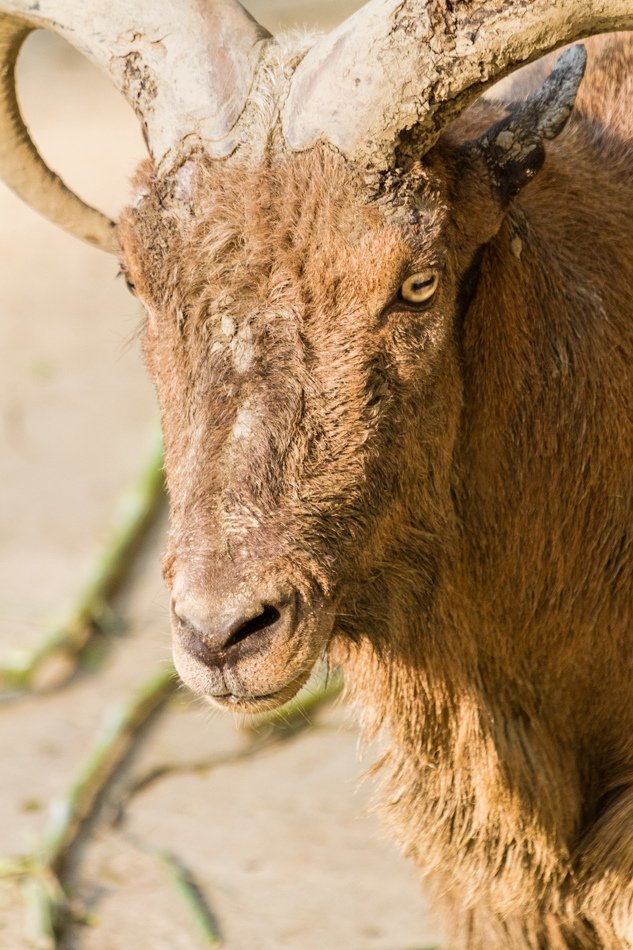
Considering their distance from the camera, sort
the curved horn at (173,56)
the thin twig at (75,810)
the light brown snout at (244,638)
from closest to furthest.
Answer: the light brown snout at (244,638) → the curved horn at (173,56) → the thin twig at (75,810)

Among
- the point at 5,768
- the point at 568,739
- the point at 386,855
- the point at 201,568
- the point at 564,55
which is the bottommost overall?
the point at 386,855

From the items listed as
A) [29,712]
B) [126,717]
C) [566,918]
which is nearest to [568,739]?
[566,918]

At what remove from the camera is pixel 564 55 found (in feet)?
12.4

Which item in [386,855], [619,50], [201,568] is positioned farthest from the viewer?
[386,855]

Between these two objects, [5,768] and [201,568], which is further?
[5,768]

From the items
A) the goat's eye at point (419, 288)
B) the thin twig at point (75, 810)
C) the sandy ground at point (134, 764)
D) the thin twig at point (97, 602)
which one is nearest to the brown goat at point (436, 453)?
the goat's eye at point (419, 288)

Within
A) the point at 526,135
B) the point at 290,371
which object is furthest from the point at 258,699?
the point at 526,135

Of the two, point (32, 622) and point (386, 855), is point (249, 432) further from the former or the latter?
point (32, 622)

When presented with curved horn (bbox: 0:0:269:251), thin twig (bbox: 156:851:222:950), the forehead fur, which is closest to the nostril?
the forehead fur

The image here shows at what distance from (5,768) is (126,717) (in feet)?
1.96

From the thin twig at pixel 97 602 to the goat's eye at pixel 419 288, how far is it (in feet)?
13.3

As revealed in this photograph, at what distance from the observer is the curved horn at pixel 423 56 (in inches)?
137

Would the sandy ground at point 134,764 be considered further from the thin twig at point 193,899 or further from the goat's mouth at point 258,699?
the goat's mouth at point 258,699

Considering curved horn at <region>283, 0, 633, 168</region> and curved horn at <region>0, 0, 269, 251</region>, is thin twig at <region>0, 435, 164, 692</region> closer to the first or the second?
curved horn at <region>0, 0, 269, 251</region>
